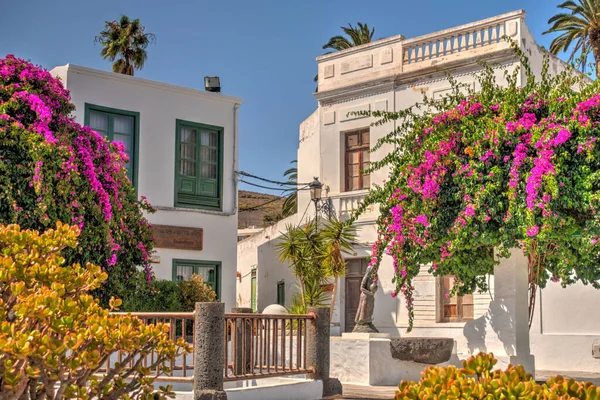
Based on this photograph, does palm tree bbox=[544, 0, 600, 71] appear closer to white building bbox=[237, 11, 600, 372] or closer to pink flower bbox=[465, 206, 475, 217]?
white building bbox=[237, 11, 600, 372]

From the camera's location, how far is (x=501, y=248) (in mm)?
12000

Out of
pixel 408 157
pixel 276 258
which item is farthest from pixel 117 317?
pixel 276 258

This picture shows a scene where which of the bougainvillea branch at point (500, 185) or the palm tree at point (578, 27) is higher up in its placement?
the palm tree at point (578, 27)

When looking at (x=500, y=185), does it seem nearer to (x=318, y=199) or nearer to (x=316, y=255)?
(x=316, y=255)

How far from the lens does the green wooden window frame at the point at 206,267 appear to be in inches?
736

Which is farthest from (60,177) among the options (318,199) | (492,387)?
(318,199)

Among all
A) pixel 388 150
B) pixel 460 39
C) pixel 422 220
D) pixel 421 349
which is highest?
pixel 460 39

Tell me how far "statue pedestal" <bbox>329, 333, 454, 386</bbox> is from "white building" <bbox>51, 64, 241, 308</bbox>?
16.3 ft

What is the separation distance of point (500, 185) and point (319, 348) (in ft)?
11.3

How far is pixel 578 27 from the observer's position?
26531 mm

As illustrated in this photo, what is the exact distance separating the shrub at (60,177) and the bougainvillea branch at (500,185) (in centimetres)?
433

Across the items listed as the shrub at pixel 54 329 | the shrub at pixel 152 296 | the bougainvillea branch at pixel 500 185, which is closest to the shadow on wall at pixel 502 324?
the bougainvillea branch at pixel 500 185

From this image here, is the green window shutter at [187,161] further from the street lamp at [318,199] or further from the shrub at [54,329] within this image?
the shrub at [54,329]

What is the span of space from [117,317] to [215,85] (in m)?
15.6
